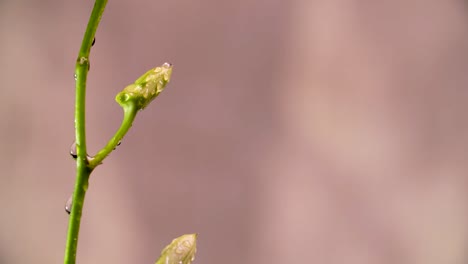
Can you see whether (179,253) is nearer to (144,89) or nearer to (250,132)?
(144,89)

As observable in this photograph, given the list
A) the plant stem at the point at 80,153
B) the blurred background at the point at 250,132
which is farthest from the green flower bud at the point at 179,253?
the blurred background at the point at 250,132

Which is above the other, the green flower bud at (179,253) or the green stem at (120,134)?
the green stem at (120,134)

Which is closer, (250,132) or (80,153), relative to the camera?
(80,153)

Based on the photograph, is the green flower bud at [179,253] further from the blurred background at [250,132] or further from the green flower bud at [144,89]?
the blurred background at [250,132]

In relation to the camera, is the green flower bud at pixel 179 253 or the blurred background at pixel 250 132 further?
the blurred background at pixel 250 132

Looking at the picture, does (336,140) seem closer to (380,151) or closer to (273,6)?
(380,151)

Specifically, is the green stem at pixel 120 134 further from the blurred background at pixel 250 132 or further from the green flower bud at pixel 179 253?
the blurred background at pixel 250 132

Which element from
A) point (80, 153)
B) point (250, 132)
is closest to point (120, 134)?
point (80, 153)

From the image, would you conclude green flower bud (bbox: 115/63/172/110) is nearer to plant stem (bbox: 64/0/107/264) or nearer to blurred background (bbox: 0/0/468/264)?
plant stem (bbox: 64/0/107/264)
